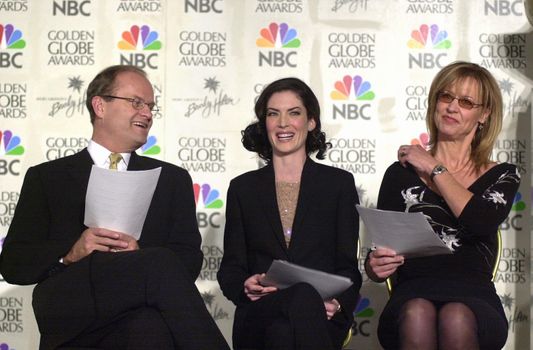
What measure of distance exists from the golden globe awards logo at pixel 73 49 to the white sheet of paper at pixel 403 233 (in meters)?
2.39

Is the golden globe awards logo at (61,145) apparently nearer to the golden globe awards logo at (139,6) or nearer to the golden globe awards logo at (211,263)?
the golden globe awards logo at (139,6)

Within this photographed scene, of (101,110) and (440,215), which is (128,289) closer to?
(101,110)

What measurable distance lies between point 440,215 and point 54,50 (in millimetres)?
2611

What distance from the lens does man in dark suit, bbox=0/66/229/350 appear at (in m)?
2.88

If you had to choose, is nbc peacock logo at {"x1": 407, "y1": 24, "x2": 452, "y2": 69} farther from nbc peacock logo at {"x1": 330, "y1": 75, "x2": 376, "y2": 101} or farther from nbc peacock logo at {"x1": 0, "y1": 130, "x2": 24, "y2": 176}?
nbc peacock logo at {"x1": 0, "y1": 130, "x2": 24, "y2": 176}

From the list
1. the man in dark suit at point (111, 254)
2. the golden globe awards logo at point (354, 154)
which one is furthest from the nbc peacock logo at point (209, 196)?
the man in dark suit at point (111, 254)

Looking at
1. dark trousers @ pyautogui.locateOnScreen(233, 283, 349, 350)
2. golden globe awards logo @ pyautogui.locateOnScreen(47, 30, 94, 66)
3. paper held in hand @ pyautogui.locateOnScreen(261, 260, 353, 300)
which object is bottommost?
dark trousers @ pyautogui.locateOnScreen(233, 283, 349, 350)

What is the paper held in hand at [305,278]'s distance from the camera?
2949 millimetres

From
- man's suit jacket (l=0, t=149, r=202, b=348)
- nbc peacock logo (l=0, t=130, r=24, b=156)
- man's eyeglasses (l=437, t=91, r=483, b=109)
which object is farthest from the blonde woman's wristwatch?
nbc peacock logo (l=0, t=130, r=24, b=156)

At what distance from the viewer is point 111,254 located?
2.96 metres

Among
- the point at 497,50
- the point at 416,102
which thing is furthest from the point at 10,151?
the point at 497,50

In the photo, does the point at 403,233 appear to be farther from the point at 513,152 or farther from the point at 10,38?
the point at 10,38

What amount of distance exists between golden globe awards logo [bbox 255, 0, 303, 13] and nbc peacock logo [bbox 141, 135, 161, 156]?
3.14 ft

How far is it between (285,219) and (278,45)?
160cm
